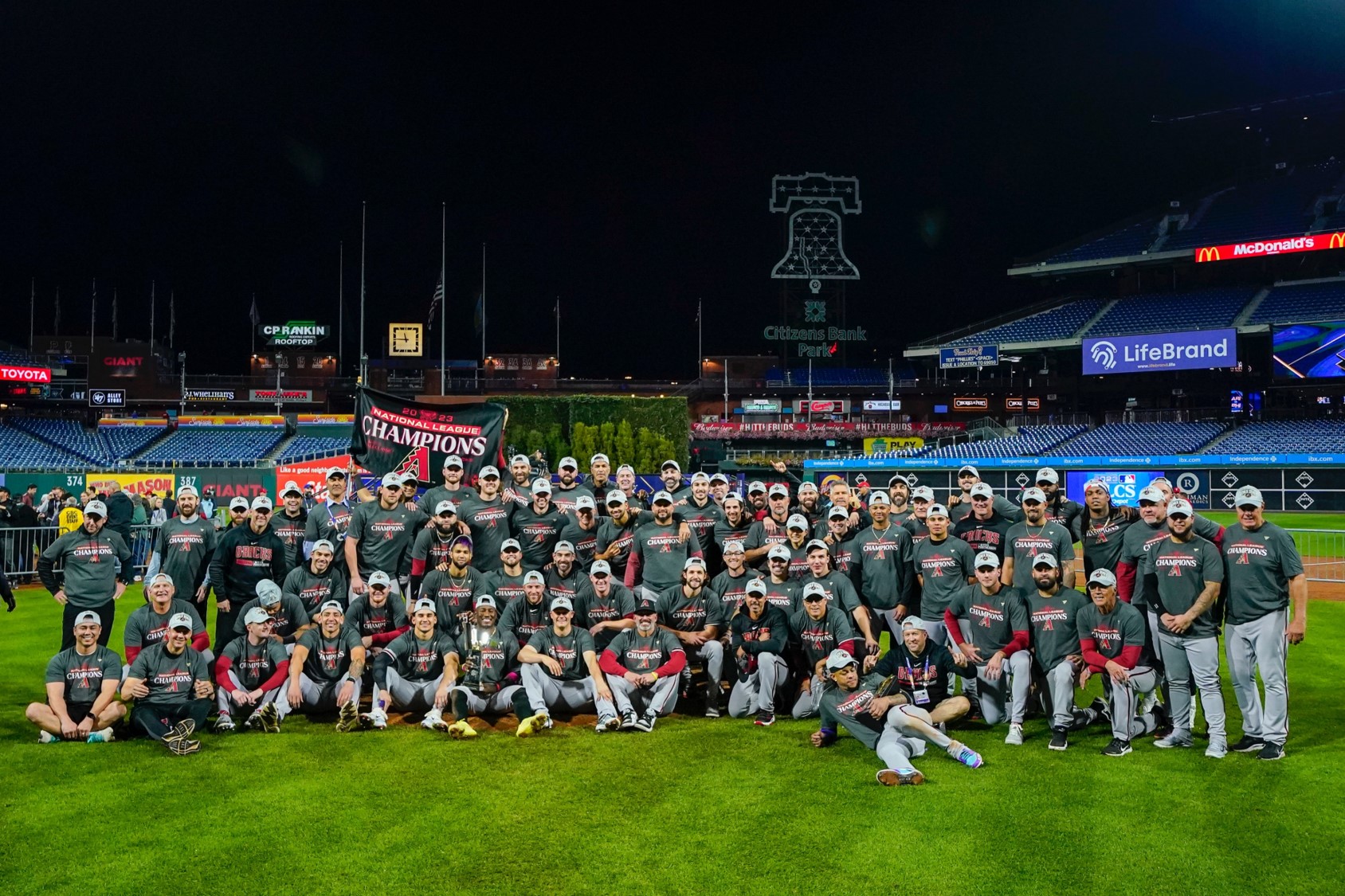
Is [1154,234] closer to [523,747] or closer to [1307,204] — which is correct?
[1307,204]

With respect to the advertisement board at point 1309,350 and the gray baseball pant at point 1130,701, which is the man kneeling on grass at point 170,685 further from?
the advertisement board at point 1309,350

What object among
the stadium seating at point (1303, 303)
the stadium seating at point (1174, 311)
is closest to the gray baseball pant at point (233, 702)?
the stadium seating at point (1303, 303)

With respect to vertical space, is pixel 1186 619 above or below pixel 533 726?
above

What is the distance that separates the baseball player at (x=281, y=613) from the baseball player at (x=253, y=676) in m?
0.13

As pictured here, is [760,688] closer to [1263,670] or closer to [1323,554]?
[1263,670]

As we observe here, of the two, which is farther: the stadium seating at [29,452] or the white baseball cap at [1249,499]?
→ the stadium seating at [29,452]

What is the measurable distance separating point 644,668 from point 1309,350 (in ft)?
159

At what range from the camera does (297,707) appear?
31.9ft

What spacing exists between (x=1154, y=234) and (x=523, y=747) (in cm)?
5915

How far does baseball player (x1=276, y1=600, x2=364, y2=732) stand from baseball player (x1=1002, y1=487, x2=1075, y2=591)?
647 centimetres

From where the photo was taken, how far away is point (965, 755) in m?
7.91

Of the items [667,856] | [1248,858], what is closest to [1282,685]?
[1248,858]

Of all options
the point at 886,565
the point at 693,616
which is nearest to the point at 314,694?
the point at 693,616

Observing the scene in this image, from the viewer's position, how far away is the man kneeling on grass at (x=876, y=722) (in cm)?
791
